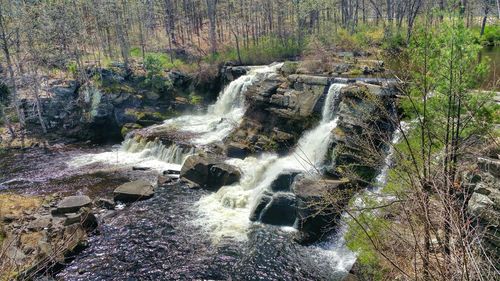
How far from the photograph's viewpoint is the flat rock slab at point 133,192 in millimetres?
24344

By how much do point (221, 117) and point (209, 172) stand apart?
13.2 m

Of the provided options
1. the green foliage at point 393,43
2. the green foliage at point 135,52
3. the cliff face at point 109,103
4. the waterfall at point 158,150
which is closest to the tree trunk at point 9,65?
the cliff face at point 109,103

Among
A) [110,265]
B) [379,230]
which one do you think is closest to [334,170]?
[379,230]

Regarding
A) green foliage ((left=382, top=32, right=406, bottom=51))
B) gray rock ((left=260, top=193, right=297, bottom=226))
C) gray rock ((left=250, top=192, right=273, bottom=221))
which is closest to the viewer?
green foliage ((left=382, top=32, right=406, bottom=51))

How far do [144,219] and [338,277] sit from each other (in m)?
11.9

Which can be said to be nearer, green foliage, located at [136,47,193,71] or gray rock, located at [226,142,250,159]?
gray rock, located at [226,142,250,159]

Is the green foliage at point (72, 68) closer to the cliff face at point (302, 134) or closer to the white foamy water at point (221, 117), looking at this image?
the white foamy water at point (221, 117)

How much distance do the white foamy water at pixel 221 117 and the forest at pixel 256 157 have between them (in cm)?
23

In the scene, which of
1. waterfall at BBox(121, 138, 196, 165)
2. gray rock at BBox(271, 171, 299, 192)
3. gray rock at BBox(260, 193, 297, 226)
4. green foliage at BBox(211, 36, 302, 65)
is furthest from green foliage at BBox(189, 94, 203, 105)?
gray rock at BBox(260, 193, 297, 226)

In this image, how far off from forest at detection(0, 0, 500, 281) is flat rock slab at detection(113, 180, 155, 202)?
5.3 inches

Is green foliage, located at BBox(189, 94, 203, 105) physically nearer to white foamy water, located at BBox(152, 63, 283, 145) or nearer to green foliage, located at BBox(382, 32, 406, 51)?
white foamy water, located at BBox(152, 63, 283, 145)

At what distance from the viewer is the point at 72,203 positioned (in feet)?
74.5

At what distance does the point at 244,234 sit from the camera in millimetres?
20078

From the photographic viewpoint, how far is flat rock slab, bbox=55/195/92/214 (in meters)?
22.2
